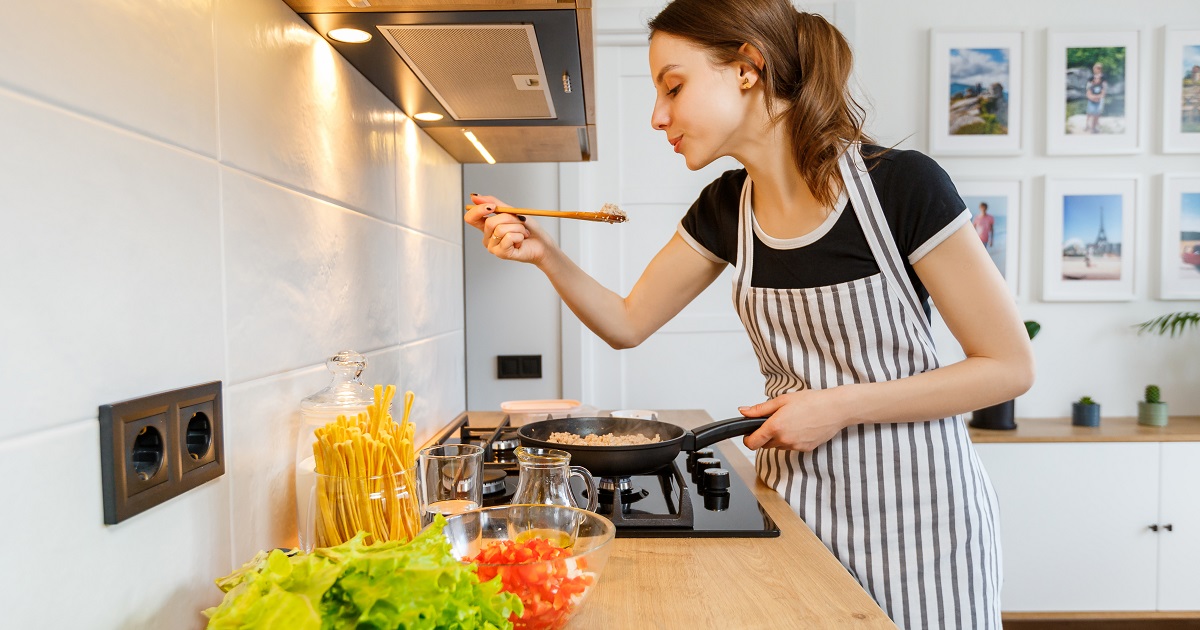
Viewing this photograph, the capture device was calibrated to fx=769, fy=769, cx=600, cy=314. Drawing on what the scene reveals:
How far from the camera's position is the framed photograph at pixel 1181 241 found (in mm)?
2648

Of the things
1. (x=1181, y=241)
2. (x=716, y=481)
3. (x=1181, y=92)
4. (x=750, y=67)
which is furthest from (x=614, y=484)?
(x=1181, y=92)

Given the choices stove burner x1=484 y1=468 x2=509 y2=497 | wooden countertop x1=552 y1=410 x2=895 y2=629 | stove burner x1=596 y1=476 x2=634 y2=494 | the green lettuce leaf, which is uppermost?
the green lettuce leaf

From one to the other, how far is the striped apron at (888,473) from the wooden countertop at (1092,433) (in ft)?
4.69

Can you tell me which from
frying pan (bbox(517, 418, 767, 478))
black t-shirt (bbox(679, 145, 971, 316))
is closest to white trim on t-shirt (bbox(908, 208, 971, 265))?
black t-shirt (bbox(679, 145, 971, 316))

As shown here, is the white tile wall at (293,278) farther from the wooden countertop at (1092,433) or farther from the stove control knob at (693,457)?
the wooden countertop at (1092,433)

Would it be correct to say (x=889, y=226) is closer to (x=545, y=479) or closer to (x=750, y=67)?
(x=750, y=67)

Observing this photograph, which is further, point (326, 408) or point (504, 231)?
point (504, 231)

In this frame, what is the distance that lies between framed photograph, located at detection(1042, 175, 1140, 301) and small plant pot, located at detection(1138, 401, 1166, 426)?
14.8 inches

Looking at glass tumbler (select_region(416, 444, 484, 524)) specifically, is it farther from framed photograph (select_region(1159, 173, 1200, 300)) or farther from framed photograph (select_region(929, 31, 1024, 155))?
framed photograph (select_region(1159, 173, 1200, 300))

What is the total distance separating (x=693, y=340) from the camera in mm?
2561

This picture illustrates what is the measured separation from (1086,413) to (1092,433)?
0.09 m

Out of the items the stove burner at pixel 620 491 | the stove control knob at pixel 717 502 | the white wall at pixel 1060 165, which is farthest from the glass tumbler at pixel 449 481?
the white wall at pixel 1060 165

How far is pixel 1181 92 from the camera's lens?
264 centimetres

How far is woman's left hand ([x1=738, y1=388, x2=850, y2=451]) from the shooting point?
3.55 feet
